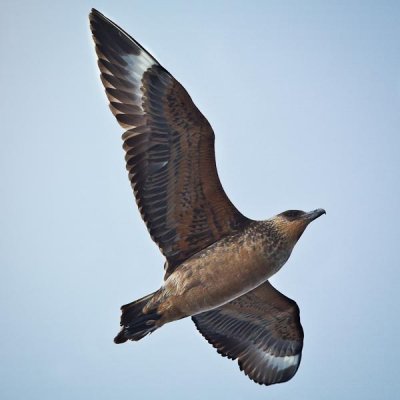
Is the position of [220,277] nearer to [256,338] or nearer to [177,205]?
[177,205]

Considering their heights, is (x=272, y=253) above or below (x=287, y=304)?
above

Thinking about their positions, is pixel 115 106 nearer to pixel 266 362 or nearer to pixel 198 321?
pixel 198 321

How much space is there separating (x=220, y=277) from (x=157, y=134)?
167 cm

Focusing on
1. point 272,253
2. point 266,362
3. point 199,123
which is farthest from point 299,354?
point 199,123

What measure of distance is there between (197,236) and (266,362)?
6.87 feet

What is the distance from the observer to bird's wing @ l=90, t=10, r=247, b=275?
711cm

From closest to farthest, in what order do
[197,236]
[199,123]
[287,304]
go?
[199,123], [197,236], [287,304]

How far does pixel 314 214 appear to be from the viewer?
7.59m

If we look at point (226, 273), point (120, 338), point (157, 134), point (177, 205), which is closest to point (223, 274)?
point (226, 273)

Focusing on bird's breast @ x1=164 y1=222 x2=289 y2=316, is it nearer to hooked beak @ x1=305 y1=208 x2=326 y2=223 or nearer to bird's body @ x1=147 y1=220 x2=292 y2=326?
bird's body @ x1=147 y1=220 x2=292 y2=326

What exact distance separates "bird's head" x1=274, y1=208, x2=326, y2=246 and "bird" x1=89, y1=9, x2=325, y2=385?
0.01 meters

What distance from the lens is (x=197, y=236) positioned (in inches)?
298

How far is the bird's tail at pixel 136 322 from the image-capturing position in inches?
281

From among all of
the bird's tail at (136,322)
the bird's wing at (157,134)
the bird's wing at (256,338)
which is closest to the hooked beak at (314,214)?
the bird's wing at (157,134)
